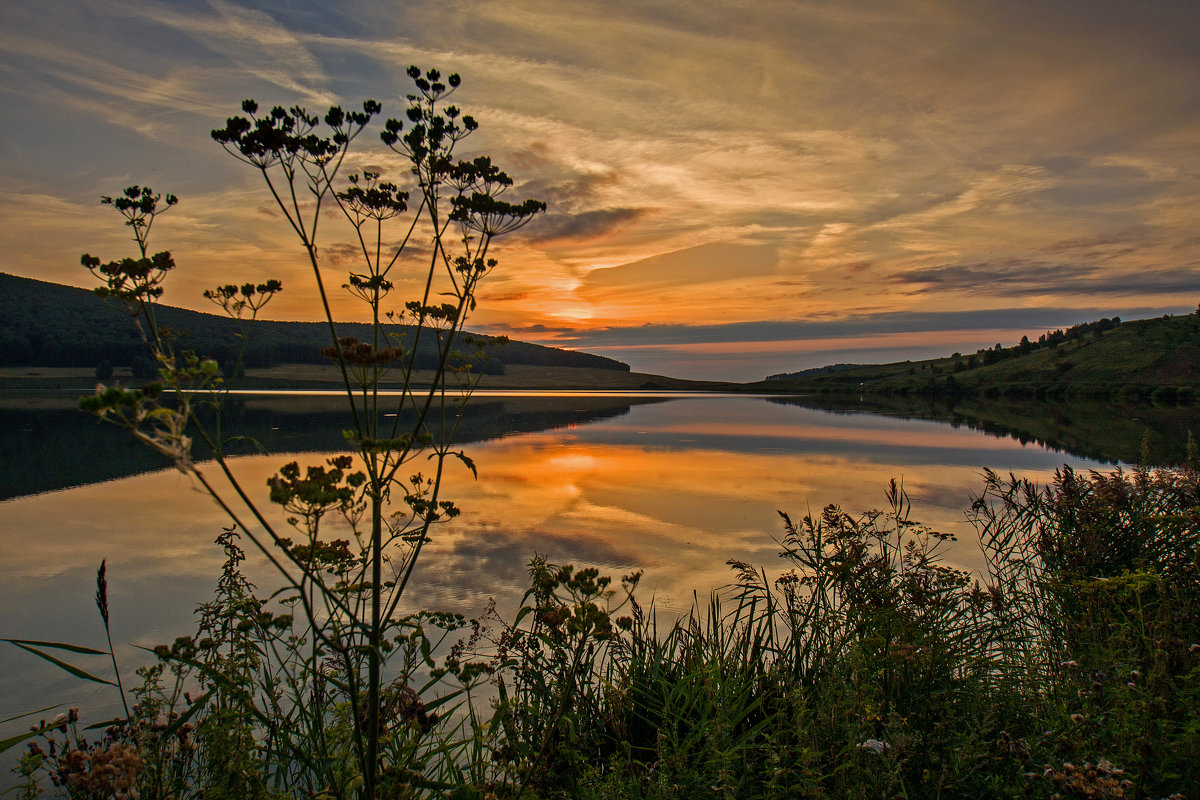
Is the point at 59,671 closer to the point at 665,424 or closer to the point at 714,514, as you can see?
the point at 714,514

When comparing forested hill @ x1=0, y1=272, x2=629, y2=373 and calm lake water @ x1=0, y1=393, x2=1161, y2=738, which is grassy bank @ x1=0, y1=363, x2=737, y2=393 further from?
calm lake water @ x1=0, y1=393, x2=1161, y2=738

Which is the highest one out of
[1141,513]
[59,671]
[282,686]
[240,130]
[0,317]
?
[0,317]

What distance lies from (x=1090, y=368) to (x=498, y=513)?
106006mm

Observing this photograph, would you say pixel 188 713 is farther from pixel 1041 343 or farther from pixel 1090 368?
pixel 1041 343

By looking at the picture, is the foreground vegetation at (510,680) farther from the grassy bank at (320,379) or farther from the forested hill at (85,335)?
the forested hill at (85,335)

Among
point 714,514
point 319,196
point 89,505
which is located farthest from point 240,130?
point 89,505

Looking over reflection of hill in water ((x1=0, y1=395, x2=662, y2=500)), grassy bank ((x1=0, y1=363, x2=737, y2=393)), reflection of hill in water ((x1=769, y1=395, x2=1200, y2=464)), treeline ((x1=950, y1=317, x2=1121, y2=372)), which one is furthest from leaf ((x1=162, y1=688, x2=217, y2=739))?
treeline ((x1=950, y1=317, x2=1121, y2=372))

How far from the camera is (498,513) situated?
45.3ft

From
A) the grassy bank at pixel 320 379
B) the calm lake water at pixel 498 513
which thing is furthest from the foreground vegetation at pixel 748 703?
the grassy bank at pixel 320 379

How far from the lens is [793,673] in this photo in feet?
16.6

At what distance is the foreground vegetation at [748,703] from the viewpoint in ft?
9.73

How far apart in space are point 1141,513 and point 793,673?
5.51 meters

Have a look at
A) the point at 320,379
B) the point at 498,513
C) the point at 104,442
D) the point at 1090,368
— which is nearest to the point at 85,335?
the point at 320,379

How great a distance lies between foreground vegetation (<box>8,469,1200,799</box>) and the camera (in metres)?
2.97
